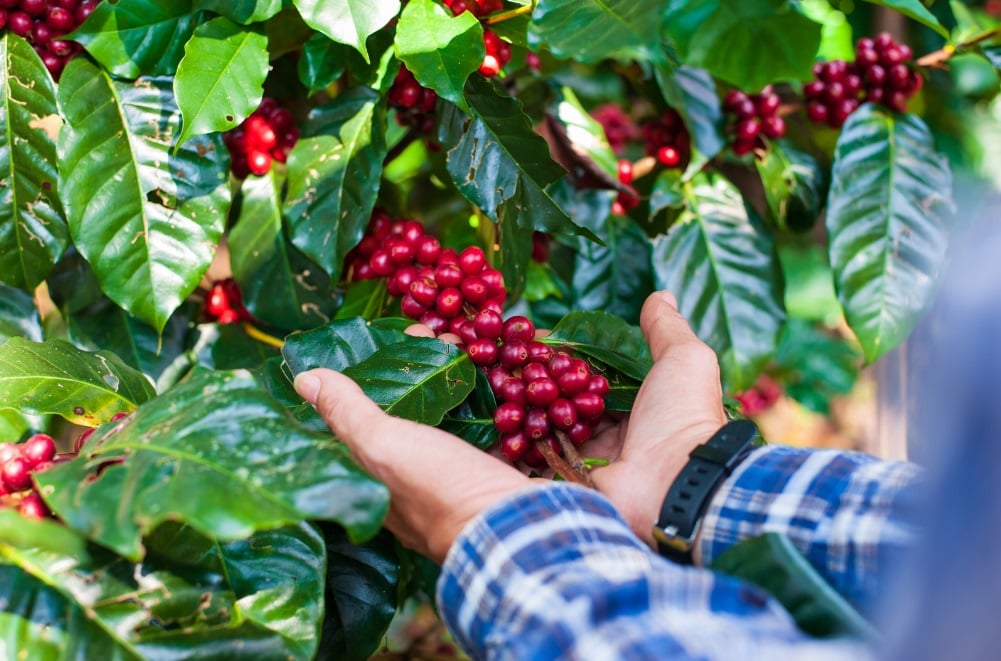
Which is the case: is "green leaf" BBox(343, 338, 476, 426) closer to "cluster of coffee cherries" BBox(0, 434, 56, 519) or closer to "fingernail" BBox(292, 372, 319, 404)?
"fingernail" BBox(292, 372, 319, 404)

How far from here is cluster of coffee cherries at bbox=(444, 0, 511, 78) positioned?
973mm

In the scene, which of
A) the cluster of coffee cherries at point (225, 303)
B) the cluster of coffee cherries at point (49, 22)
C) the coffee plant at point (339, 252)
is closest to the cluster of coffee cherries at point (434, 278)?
the coffee plant at point (339, 252)

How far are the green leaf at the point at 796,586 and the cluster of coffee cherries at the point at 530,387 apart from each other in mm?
258

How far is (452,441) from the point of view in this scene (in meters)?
0.72

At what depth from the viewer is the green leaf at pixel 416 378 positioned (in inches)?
32.9

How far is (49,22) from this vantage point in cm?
101

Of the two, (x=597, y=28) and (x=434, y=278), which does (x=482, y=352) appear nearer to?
(x=434, y=278)

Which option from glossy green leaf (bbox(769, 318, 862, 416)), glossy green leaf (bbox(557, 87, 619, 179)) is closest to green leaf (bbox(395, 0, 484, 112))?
glossy green leaf (bbox(557, 87, 619, 179))

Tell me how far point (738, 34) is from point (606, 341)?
1.22 feet

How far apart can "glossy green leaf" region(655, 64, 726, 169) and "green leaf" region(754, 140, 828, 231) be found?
0.31 ft

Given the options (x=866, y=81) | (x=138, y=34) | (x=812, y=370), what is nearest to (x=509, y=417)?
(x=138, y=34)

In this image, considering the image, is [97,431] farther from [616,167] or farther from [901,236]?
[901,236]

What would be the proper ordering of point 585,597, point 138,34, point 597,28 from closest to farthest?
1. point 585,597
2. point 597,28
3. point 138,34

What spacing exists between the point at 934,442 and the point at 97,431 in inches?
26.1
